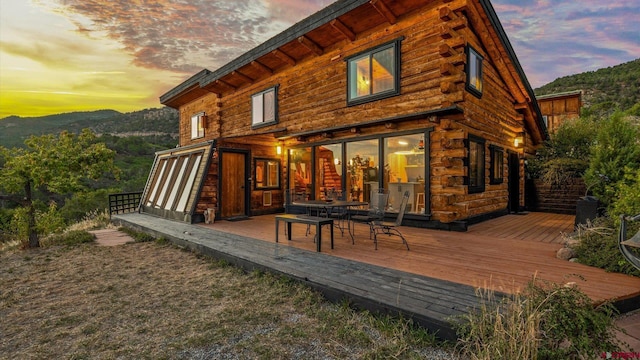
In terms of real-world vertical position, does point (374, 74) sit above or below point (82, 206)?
above

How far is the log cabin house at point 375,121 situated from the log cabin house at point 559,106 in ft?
23.5

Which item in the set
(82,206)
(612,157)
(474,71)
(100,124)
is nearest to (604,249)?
(612,157)

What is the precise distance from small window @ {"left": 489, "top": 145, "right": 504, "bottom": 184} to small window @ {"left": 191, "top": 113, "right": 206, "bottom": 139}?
11.6 metres

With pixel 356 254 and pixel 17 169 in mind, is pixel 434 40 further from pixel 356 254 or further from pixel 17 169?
A: pixel 17 169

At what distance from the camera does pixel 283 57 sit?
9320mm

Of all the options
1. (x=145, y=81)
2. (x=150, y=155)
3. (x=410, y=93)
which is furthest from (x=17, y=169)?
(x=150, y=155)

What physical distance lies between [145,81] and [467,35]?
18196mm

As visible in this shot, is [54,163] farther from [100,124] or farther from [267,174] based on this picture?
[100,124]

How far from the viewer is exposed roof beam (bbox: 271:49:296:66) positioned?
30.0ft

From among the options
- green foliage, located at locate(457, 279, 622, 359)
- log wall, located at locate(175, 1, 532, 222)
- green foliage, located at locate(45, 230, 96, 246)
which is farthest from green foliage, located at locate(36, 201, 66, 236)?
green foliage, located at locate(457, 279, 622, 359)

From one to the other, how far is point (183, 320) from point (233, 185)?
638 cm

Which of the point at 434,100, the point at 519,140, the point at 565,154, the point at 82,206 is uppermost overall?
the point at 434,100

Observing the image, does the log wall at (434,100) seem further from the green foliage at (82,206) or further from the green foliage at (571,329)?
the green foliage at (82,206)

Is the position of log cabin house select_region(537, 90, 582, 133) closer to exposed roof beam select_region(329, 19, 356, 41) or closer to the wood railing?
exposed roof beam select_region(329, 19, 356, 41)
